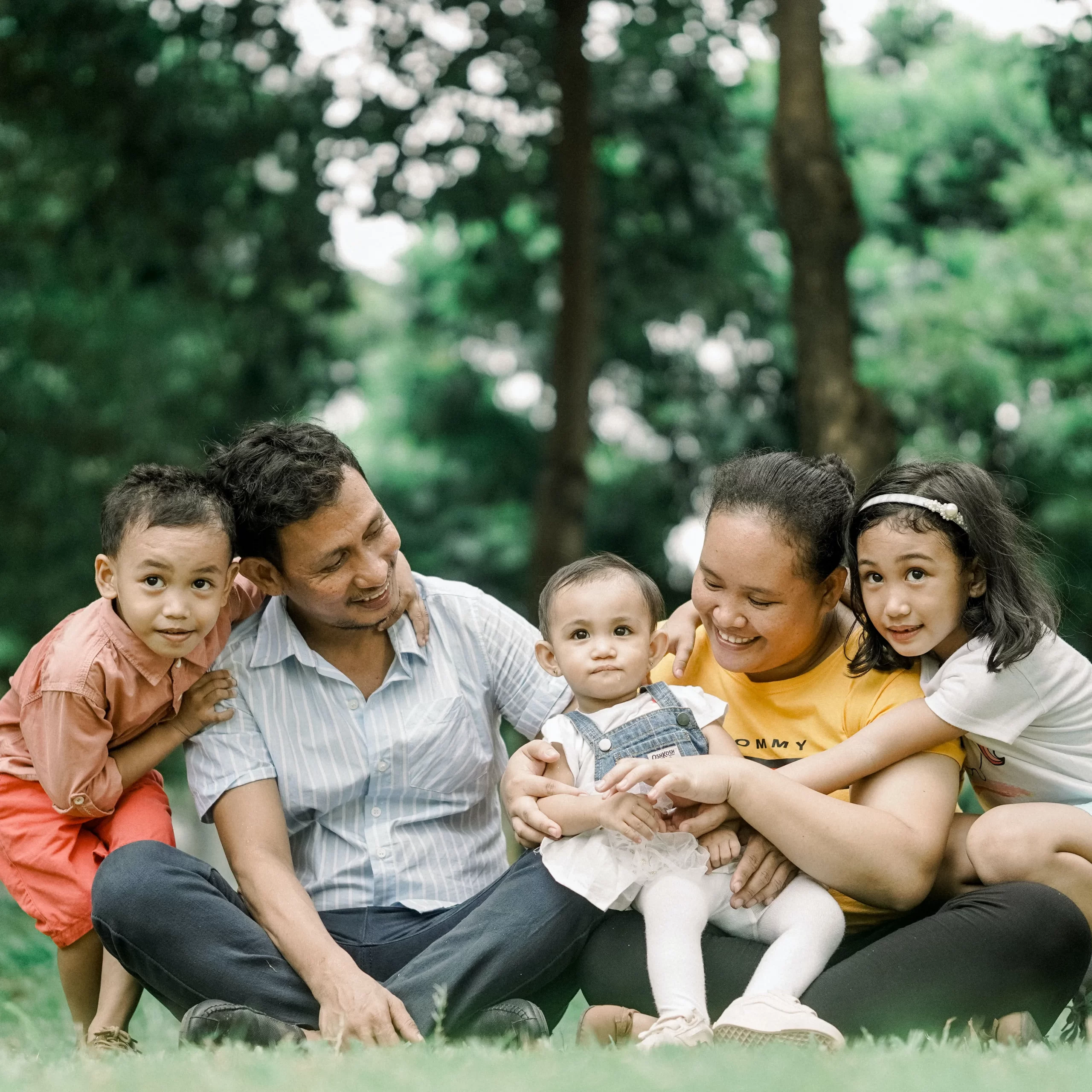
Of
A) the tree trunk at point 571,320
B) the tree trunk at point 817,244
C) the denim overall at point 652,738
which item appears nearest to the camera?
the denim overall at point 652,738

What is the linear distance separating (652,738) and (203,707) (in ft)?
3.59

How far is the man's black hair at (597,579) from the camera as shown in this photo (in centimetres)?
338

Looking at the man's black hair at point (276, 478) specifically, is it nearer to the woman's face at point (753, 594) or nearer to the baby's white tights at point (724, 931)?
the woman's face at point (753, 594)

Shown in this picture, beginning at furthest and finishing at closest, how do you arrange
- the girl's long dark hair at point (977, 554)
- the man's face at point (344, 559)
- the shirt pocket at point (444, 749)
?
the shirt pocket at point (444, 749) → the man's face at point (344, 559) → the girl's long dark hair at point (977, 554)

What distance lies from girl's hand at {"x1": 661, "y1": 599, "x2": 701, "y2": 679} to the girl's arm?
48 cm

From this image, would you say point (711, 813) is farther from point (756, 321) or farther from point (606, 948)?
point (756, 321)

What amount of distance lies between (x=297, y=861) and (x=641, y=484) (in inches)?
472

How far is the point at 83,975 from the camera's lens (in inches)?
140

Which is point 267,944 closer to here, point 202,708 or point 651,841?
point 202,708

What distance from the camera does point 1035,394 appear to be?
13.3 metres

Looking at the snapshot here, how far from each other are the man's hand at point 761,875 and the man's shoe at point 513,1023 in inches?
19.2

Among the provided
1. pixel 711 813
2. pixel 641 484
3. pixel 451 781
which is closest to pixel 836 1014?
pixel 711 813

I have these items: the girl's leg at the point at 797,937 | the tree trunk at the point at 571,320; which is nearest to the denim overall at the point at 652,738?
the girl's leg at the point at 797,937

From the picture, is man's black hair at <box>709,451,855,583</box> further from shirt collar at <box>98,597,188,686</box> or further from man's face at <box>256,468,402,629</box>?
shirt collar at <box>98,597,188,686</box>
